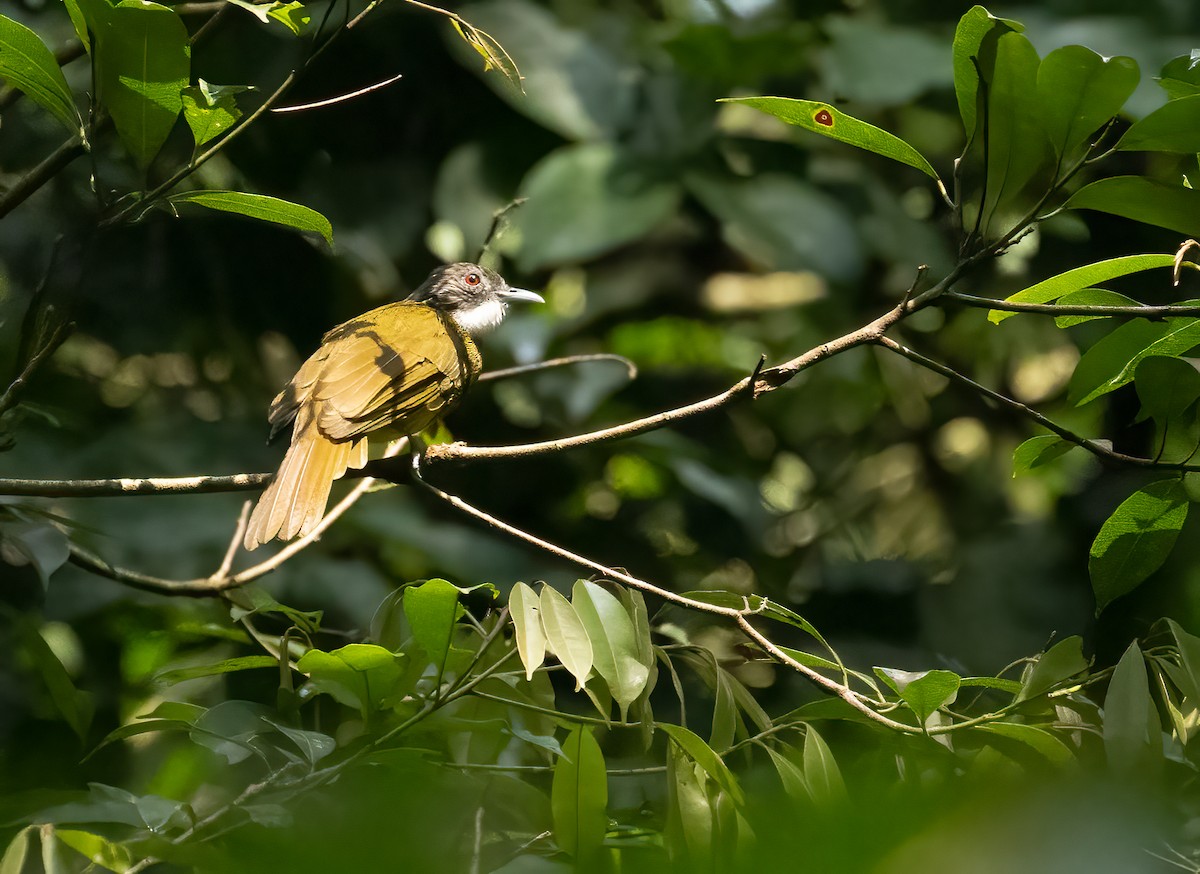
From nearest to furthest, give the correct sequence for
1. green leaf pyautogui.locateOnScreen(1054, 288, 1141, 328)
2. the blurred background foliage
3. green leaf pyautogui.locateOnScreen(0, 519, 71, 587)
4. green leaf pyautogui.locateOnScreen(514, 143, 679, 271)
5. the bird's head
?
green leaf pyautogui.locateOnScreen(1054, 288, 1141, 328)
green leaf pyautogui.locateOnScreen(0, 519, 71, 587)
the blurred background foliage
green leaf pyautogui.locateOnScreen(514, 143, 679, 271)
the bird's head

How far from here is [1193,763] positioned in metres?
1.57

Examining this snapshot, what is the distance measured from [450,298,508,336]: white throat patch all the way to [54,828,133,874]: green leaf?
2.54 m

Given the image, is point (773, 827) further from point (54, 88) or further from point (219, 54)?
point (219, 54)

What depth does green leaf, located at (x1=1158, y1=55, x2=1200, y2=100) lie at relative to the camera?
5.49 feet

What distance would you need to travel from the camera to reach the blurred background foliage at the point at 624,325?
3.08m

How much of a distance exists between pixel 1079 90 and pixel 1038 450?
24.1 inches

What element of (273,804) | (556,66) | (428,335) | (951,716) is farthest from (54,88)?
(556,66)

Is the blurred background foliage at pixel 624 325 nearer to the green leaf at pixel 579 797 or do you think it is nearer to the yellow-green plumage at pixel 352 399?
the yellow-green plumage at pixel 352 399

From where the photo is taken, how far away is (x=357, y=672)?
1649mm

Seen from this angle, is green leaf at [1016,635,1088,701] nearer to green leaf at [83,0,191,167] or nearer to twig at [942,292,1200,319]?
twig at [942,292,1200,319]

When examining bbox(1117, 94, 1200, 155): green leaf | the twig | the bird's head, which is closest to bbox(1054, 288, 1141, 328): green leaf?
the twig

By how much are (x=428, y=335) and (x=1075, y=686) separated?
2.02m

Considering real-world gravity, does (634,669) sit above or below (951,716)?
above

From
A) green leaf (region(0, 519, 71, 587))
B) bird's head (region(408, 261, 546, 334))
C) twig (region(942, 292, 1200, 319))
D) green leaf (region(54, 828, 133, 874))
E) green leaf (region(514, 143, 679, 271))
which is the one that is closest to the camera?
green leaf (region(54, 828, 133, 874))
